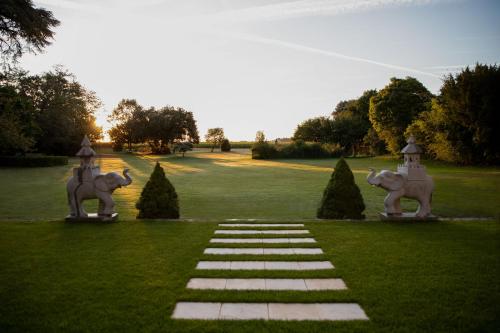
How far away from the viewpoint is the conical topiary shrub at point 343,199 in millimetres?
9242

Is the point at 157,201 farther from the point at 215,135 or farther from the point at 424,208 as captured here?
the point at 215,135

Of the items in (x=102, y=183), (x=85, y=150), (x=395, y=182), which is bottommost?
(x=102, y=183)

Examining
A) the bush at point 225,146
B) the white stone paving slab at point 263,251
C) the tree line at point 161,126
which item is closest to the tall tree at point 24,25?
the white stone paving slab at point 263,251

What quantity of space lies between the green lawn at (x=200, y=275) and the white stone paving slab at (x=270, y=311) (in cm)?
13

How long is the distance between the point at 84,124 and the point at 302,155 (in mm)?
35099

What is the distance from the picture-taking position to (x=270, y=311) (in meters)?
4.05

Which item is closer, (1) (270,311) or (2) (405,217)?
(1) (270,311)

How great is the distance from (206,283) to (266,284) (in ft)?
3.07

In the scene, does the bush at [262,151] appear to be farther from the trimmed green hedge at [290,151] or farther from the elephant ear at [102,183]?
the elephant ear at [102,183]

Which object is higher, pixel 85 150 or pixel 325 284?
pixel 85 150

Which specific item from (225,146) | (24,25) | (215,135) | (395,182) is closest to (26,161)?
(24,25)

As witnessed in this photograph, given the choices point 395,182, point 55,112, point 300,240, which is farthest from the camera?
point 55,112

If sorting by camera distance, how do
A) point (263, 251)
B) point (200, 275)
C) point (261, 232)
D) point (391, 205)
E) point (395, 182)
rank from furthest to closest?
point (391, 205), point (395, 182), point (261, 232), point (263, 251), point (200, 275)

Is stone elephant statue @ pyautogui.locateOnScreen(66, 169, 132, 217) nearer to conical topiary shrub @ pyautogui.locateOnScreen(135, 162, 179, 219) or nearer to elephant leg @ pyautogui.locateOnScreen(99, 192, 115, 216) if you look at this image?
elephant leg @ pyautogui.locateOnScreen(99, 192, 115, 216)
